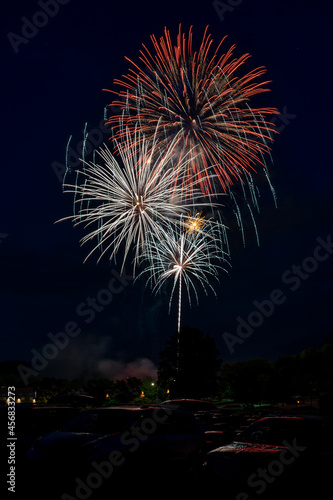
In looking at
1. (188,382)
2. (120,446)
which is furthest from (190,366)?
(120,446)

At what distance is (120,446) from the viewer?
7148 mm

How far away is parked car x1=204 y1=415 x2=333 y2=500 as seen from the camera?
6312mm

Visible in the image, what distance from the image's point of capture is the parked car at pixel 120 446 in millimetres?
6691

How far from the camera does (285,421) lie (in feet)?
26.0

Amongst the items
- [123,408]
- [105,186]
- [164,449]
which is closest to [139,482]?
[164,449]

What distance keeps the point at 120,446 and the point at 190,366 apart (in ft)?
126

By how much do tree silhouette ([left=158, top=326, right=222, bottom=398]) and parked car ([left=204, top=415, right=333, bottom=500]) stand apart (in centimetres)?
3760

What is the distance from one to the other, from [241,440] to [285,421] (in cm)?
86

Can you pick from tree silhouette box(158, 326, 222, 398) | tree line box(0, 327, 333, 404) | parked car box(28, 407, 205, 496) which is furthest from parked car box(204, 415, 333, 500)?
tree silhouette box(158, 326, 222, 398)

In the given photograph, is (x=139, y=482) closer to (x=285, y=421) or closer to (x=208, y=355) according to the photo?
(x=285, y=421)

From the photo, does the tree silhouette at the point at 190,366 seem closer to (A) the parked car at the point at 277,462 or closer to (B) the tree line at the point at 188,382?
(B) the tree line at the point at 188,382

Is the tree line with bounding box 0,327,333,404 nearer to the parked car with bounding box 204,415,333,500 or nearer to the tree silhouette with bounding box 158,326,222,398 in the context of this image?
the tree silhouette with bounding box 158,326,222,398

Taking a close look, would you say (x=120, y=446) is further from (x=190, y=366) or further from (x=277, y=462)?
(x=190, y=366)

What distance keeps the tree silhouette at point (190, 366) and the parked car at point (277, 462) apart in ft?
123
